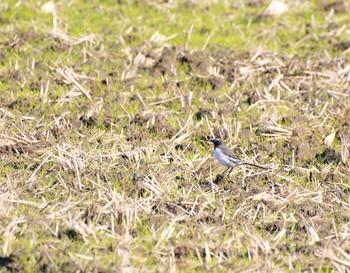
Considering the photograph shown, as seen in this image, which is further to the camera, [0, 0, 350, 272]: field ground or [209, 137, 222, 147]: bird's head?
[209, 137, 222, 147]: bird's head

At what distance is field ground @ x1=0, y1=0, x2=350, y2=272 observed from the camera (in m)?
7.77

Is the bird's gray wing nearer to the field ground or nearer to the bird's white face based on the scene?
the bird's white face

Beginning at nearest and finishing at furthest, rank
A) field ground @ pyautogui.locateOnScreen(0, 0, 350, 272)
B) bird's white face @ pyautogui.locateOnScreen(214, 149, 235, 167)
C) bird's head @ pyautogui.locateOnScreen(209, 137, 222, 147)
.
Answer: field ground @ pyautogui.locateOnScreen(0, 0, 350, 272)
bird's white face @ pyautogui.locateOnScreen(214, 149, 235, 167)
bird's head @ pyautogui.locateOnScreen(209, 137, 222, 147)

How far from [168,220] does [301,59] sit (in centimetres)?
594

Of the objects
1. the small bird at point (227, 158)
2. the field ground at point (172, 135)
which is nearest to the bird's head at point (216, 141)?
the small bird at point (227, 158)

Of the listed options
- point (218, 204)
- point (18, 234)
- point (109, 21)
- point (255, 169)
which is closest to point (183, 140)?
point (255, 169)

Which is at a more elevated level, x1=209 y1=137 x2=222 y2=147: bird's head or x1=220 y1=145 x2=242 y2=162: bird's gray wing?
x1=220 y1=145 x2=242 y2=162: bird's gray wing

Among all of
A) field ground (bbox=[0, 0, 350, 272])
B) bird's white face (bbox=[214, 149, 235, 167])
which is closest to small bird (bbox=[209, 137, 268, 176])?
bird's white face (bbox=[214, 149, 235, 167])

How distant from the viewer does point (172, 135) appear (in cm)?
1048

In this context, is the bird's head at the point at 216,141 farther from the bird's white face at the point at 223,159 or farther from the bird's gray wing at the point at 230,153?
the bird's white face at the point at 223,159

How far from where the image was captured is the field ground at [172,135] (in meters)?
7.77

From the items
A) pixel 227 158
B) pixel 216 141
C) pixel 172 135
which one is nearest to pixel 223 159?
pixel 227 158

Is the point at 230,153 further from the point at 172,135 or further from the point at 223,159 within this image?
the point at 172,135

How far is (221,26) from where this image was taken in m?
14.7
